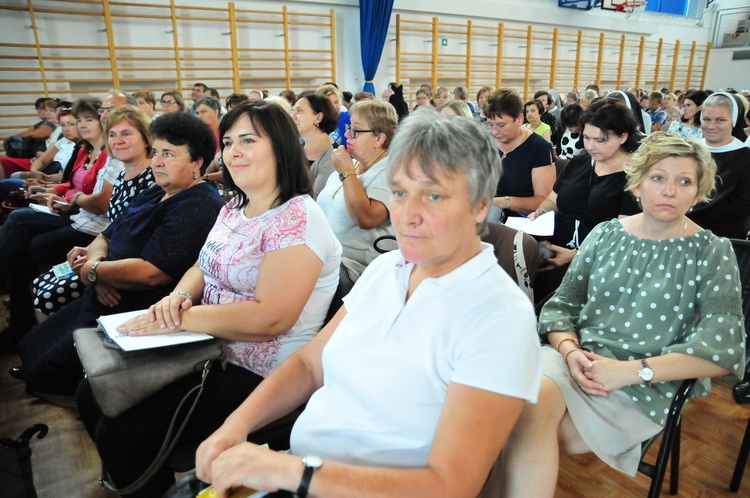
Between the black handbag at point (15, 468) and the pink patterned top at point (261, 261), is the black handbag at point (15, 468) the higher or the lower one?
the lower one

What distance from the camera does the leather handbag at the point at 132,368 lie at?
1.28 meters

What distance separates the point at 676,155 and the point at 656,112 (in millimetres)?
7771

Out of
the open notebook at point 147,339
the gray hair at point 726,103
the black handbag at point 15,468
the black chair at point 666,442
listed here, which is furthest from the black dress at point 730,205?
the black handbag at point 15,468

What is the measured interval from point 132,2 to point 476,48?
264 inches

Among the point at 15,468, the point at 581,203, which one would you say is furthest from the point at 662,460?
the point at 15,468

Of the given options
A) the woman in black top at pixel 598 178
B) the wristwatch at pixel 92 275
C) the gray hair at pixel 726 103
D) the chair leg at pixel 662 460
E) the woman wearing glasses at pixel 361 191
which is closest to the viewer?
the chair leg at pixel 662 460

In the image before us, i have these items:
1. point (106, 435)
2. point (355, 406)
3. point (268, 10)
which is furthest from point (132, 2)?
point (355, 406)

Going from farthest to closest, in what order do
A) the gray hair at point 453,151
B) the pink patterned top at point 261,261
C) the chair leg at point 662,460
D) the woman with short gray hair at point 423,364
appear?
the pink patterned top at point 261,261 < the chair leg at point 662,460 < the gray hair at point 453,151 < the woman with short gray hair at point 423,364

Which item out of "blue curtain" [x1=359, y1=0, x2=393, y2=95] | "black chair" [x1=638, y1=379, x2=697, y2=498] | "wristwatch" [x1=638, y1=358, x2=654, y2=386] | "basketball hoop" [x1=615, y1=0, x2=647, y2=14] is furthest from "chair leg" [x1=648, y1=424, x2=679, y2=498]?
"basketball hoop" [x1=615, y1=0, x2=647, y2=14]

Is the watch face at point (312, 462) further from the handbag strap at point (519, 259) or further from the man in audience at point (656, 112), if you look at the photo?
the man in audience at point (656, 112)

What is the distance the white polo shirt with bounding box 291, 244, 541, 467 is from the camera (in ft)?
2.78

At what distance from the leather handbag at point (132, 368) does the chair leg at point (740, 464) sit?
1.78 m

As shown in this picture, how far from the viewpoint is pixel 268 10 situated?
7.76 m

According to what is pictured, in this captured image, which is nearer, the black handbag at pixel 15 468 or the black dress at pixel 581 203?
the black handbag at pixel 15 468
